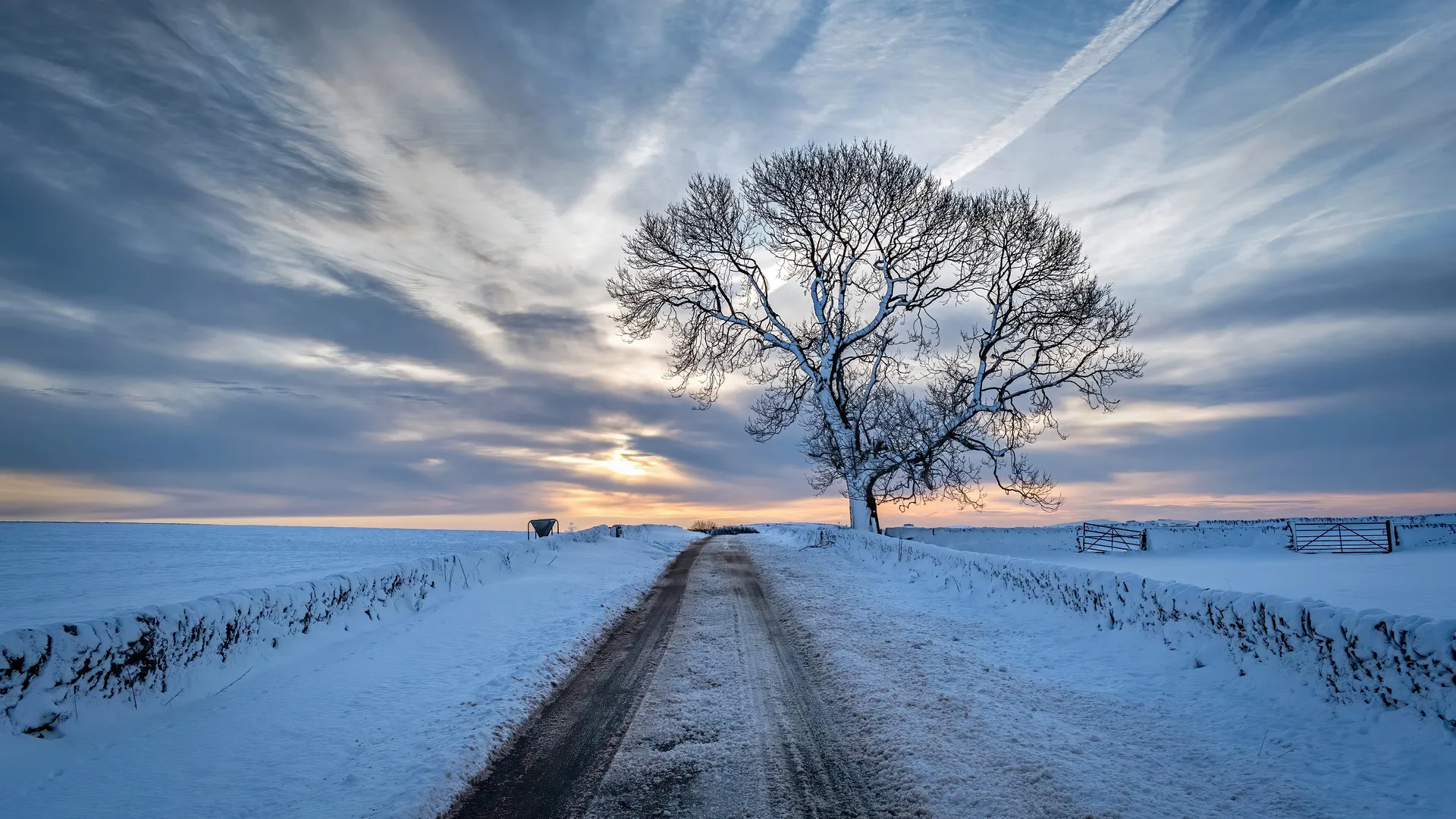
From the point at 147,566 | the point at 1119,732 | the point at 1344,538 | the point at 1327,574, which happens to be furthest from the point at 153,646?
the point at 1344,538

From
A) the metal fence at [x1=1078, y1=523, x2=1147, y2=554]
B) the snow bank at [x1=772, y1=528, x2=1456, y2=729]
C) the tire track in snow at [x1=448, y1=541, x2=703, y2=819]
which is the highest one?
the snow bank at [x1=772, y1=528, x2=1456, y2=729]

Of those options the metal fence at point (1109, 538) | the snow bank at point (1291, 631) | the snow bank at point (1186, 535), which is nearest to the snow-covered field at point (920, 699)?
the snow bank at point (1291, 631)

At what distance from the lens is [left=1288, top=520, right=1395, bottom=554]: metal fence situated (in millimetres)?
23422

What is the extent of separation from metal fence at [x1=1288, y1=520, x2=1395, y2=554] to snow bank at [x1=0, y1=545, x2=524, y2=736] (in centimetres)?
3153

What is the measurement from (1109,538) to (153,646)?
3280cm

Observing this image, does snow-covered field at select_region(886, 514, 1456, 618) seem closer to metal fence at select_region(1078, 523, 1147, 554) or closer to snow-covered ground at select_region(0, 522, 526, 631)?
metal fence at select_region(1078, 523, 1147, 554)

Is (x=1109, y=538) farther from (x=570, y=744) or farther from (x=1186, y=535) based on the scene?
(x=570, y=744)

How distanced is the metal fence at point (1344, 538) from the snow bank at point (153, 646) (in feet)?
103

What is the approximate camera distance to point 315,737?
5348 millimetres

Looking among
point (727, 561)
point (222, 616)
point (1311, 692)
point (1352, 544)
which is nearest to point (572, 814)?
point (222, 616)

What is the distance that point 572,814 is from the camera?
3898 mm

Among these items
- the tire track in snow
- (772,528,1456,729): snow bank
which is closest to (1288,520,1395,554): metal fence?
(772,528,1456,729): snow bank

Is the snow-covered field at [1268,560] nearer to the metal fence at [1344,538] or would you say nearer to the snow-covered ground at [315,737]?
the metal fence at [1344,538]

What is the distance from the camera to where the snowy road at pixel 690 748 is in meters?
4.04
